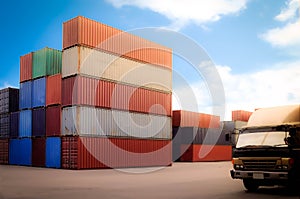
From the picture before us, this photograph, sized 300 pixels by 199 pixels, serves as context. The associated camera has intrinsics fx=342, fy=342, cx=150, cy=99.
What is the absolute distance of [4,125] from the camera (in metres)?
35.0

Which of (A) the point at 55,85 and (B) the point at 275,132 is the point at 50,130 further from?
(B) the point at 275,132

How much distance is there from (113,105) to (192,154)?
71.9 feet

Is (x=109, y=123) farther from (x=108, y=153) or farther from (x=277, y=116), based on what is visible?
(x=277, y=116)

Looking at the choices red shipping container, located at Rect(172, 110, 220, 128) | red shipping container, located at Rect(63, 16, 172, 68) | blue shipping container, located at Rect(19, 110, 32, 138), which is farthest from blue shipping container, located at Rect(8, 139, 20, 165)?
red shipping container, located at Rect(172, 110, 220, 128)

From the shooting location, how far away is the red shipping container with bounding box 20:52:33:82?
3165 centimetres

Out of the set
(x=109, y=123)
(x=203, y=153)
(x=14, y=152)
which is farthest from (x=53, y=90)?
(x=203, y=153)

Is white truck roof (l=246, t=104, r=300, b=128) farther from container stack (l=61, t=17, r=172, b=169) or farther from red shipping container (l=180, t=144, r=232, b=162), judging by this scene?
red shipping container (l=180, t=144, r=232, b=162)

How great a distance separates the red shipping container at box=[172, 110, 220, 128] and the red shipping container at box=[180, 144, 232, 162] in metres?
3.15

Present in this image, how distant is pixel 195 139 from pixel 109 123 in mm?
22880

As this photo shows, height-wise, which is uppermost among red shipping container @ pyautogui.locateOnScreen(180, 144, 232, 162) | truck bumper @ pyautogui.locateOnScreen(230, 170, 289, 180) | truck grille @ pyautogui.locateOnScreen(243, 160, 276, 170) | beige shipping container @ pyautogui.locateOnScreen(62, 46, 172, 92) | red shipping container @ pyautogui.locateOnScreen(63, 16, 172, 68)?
red shipping container @ pyautogui.locateOnScreen(63, 16, 172, 68)

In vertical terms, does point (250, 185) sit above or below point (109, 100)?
below

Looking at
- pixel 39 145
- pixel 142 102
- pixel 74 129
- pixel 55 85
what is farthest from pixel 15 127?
pixel 142 102

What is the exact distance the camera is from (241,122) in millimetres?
56219

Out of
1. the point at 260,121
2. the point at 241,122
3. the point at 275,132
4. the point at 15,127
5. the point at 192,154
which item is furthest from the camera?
the point at 241,122
